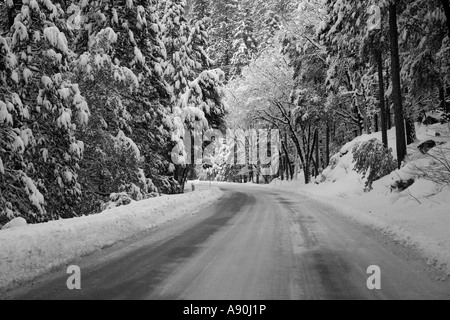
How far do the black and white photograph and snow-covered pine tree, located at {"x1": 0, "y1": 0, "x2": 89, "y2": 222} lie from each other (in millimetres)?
57

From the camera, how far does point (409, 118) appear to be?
19.4 m

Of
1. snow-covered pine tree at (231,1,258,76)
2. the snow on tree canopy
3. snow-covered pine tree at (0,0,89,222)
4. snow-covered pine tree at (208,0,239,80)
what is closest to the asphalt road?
snow-covered pine tree at (0,0,89,222)

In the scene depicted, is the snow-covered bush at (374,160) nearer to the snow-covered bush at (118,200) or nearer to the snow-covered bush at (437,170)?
the snow-covered bush at (437,170)

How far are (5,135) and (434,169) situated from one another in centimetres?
1318

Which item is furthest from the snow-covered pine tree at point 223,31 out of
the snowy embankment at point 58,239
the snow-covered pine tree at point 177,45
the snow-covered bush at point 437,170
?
the snowy embankment at point 58,239

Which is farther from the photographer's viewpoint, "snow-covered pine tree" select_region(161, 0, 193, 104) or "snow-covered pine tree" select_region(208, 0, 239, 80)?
"snow-covered pine tree" select_region(208, 0, 239, 80)

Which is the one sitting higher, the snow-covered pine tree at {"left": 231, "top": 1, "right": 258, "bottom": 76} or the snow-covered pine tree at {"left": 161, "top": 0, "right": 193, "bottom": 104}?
the snow-covered pine tree at {"left": 231, "top": 1, "right": 258, "bottom": 76}

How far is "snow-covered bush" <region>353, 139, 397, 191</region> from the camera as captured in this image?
15.8 meters

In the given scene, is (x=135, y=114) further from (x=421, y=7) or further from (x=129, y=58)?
(x=421, y=7)

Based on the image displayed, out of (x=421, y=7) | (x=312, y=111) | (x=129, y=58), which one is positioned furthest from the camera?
(x=312, y=111)

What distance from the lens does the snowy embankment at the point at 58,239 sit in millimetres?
5215

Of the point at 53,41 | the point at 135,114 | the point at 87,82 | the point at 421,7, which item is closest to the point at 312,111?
the point at 421,7

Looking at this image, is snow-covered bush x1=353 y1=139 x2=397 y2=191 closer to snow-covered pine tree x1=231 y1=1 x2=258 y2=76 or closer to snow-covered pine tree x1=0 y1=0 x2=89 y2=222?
snow-covered pine tree x1=0 y1=0 x2=89 y2=222

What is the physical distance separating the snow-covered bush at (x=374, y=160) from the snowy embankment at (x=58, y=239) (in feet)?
35.6
